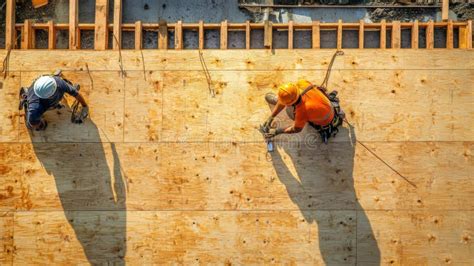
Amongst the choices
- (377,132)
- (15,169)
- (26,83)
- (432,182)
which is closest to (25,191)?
(15,169)

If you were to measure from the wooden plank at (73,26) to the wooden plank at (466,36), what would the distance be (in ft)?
24.5

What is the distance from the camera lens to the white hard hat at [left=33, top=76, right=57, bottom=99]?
6.82 meters

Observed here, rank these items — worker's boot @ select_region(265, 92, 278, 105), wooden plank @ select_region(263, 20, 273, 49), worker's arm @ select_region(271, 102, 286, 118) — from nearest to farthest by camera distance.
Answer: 1. worker's arm @ select_region(271, 102, 286, 118)
2. worker's boot @ select_region(265, 92, 278, 105)
3. wooden plank @ select_region(263, 20, 273, 49)

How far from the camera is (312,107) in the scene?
6.70 metres

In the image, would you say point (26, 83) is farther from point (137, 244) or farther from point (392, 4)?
point (392, 4)

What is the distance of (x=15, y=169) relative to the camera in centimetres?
786

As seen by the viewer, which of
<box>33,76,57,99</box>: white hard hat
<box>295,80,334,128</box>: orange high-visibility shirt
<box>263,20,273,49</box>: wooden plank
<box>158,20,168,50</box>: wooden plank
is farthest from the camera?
<box>158,20,168,50</box>: wooden plank

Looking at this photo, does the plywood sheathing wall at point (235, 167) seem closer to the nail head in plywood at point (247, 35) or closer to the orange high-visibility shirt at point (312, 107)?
the nail head in plywood at point (247, 35)

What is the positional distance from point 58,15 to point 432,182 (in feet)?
26.9

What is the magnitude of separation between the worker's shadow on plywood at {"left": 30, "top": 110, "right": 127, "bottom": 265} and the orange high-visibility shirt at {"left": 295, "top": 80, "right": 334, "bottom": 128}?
344cm

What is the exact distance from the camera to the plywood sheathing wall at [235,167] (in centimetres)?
766

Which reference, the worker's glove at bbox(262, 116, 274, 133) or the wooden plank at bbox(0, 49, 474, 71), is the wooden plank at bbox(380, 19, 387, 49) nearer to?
the wooden plank at bbox(0, 49, 474, 71)

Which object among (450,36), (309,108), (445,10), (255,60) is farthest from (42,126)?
(445,10)

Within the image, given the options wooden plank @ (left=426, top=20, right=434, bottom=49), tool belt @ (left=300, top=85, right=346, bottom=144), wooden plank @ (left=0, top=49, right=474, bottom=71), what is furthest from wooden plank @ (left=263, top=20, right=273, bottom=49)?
wooden plank @ (left=426, top=20, right=434, bottom=49)
